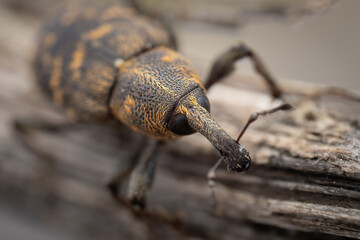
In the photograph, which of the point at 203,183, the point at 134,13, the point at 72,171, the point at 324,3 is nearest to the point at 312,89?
the point at 324,3

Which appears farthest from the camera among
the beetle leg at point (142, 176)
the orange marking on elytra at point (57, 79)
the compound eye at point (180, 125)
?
the orange marking on elytra at point (57, 79)

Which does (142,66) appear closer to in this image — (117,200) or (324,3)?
(117,200)

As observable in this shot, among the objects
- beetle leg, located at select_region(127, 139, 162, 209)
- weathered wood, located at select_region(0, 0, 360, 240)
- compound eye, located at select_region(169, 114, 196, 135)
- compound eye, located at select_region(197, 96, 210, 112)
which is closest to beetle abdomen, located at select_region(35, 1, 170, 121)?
beetle leg, located at select_region(127, 139, 162, 209)

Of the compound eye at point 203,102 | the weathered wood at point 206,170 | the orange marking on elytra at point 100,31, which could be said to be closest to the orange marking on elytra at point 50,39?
the orange marking on elytra at point 100,31

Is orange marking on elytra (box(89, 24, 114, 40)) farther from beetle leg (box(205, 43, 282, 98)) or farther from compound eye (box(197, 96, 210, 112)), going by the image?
compound eye (box(197, 96, 210, 112))

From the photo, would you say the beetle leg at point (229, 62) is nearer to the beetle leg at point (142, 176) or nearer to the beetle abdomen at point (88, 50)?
the beetle abdomen at point (88, 50)

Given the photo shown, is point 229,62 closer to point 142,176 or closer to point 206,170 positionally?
point 206,170

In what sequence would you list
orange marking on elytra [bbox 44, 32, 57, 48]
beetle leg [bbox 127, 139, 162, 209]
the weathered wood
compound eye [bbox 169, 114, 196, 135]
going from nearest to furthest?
the weathered wood, compound eye [bbox 169, 114, 196, 135], beetle leg [bbox 127, 139, 162, 209], orange marking on elytra [bbox 44, 32, 57, 48]
